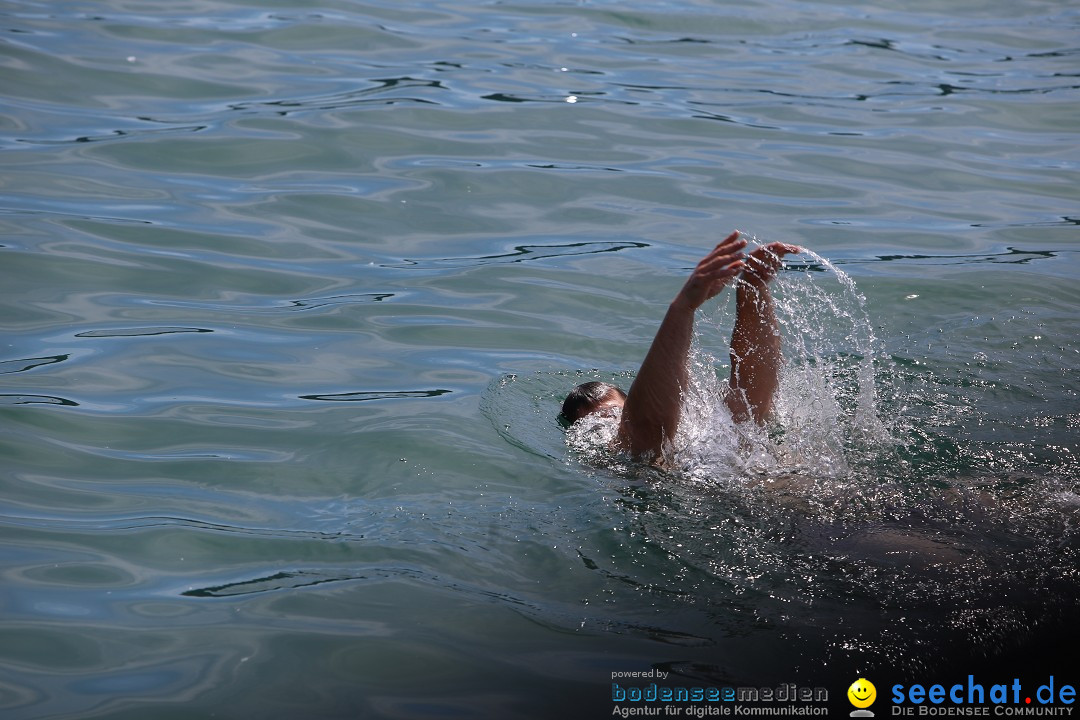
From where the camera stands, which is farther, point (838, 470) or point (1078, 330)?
point (1078, 330)

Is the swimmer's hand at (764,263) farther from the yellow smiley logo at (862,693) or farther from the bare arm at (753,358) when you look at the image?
the yellow smiley logo at (862,693)

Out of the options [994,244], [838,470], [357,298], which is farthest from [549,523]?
[994,244]

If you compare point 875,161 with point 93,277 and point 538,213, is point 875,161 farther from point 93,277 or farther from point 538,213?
point 93,277

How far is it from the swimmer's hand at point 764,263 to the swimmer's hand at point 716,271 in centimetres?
32

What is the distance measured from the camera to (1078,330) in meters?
6.64

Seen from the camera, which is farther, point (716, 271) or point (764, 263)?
point (764, 263)

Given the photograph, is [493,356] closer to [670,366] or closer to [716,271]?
[670,366]

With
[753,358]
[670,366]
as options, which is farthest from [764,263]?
[670,366]

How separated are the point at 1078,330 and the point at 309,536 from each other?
183 inches

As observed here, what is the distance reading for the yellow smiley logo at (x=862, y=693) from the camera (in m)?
3.39

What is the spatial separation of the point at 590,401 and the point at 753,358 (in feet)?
2.57

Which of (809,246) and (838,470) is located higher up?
(809,246)

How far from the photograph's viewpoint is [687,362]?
4820mm

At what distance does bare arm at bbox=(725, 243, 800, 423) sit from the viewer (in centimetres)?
513
